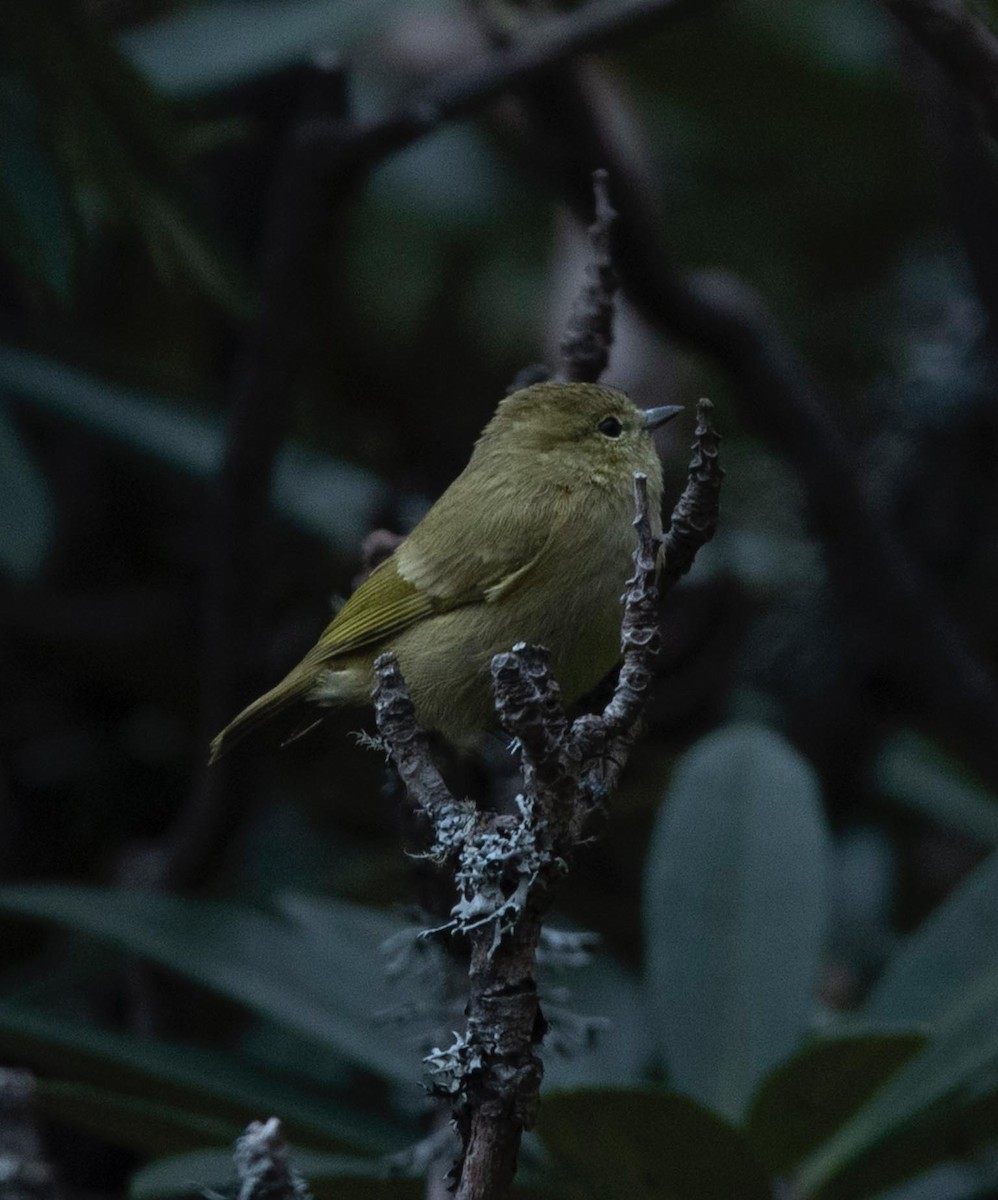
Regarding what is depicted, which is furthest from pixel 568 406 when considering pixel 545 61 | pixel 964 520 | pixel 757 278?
pixel 757 278

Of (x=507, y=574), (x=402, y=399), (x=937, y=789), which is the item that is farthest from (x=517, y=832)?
(x=402, y=399)

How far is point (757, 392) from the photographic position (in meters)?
3.27

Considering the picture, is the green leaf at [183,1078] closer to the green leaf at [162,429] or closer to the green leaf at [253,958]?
the green leaf at [253,958]

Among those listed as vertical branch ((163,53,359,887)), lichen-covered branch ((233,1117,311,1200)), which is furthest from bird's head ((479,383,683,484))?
lichen-covered branch ((233,1117,311,1200))

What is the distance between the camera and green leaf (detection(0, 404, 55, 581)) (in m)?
2.61

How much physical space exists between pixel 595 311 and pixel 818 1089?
1107 mm

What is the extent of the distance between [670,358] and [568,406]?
2.04 metres

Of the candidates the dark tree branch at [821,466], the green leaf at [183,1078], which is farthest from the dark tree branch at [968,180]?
the green leaf at [183,1078]

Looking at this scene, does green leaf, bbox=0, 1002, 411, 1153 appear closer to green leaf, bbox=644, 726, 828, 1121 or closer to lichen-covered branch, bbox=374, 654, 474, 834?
green leaf, bbox=644, 726, 828, 1121

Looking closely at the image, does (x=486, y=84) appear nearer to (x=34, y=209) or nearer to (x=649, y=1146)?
(x=34, y=209)

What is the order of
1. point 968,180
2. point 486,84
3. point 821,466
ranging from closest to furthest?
point 486,84
point 968,180
point 821,466

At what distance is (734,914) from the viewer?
257cm

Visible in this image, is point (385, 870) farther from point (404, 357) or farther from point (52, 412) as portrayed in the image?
point (404, 357)

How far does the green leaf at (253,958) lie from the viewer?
2490 millimetres
